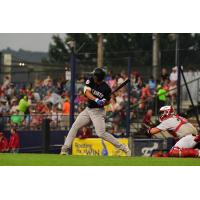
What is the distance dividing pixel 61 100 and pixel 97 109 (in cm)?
1160

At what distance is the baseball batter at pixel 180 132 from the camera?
1912 centimetres

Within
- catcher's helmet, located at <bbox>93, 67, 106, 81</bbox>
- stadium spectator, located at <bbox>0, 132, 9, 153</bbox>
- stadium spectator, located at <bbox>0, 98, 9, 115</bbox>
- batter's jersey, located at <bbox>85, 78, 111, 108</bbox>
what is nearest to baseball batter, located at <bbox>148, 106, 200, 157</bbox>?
batter's jersey, located at <bbox>85, 78, 111, 108</bbox>

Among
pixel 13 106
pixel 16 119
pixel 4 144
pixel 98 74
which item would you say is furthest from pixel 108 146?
pixel 13 106

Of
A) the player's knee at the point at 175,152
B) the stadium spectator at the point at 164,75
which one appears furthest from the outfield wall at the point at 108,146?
the stadium spectator at the point at 164,75

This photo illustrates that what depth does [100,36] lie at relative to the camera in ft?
126

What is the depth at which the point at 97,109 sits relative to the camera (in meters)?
18.4

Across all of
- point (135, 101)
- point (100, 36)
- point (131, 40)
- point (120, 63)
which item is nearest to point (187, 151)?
point (135, 101)

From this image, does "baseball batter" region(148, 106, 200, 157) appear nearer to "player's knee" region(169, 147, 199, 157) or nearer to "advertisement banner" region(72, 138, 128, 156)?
"player's knee" region(169, 147, 199, 157)

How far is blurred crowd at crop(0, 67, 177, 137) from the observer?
27625 mm

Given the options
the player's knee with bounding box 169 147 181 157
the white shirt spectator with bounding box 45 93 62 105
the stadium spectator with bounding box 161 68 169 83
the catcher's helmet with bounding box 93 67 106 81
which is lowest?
the player's knee with bounding box 169 147 181 157

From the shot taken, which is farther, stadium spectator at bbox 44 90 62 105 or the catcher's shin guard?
stadium spectator at bbox 44 90 62 105

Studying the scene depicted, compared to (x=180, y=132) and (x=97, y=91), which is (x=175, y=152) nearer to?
(x=180, y=132)

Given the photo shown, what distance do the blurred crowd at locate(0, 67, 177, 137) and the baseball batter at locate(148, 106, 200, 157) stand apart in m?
6.59

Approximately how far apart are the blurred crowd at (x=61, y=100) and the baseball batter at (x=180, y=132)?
21.6ft
